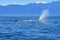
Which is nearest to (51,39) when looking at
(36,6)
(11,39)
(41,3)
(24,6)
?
(11,39)

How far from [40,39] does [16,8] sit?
336ft

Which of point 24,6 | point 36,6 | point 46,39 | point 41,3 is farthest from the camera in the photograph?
point 24,6

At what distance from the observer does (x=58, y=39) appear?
1789 centimetres

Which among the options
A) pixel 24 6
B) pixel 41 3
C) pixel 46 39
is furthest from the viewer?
pixel 24 6

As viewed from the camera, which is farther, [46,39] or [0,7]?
[0,7]

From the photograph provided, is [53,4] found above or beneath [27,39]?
above

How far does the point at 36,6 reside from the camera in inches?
4469

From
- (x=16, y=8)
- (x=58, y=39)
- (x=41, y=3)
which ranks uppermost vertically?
(x=16, y=8)

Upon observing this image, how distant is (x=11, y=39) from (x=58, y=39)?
2.76 metres

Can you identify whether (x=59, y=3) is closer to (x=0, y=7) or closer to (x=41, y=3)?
(x=41, y=3)

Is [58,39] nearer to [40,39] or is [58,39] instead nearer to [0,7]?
[40,39]

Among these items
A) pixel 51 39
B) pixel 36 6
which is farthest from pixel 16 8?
pixel 51 39

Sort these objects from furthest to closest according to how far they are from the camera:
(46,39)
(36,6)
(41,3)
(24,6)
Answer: (24,6) < (36,6) < (41,3) < (46,39)

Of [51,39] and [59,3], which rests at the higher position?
[59,3]
